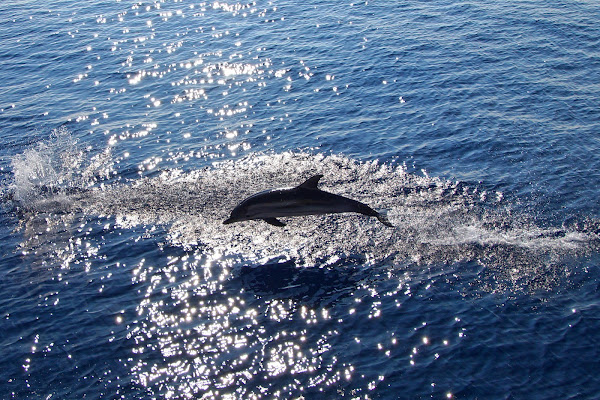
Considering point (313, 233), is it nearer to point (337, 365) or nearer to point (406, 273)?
point (406, 273)

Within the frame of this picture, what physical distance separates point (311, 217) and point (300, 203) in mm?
3867

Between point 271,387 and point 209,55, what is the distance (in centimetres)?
3811

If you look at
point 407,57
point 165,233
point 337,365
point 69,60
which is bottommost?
point 337,365

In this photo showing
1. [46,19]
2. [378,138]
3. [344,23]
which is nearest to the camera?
[378,138]

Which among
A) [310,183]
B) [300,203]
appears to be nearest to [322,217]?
[300,203]

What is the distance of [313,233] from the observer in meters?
30.1

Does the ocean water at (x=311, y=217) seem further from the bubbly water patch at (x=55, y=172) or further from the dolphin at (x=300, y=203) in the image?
the dolphin at (x=300, y=203)

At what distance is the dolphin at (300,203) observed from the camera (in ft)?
91.0

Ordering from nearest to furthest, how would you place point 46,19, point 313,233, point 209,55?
1. point 313,233
2. point 209,55
3. point 46,19

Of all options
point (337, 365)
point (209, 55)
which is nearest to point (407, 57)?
point (209, 55)

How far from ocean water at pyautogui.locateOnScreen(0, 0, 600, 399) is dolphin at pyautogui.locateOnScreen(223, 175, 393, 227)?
1.83 metres

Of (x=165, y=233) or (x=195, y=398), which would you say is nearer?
(x=195, y=398)

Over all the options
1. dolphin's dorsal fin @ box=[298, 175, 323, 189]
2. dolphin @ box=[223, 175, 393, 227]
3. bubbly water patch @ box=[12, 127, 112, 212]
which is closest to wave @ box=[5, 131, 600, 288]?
bubbly water patch @ box=[12, 127, 112, 212]

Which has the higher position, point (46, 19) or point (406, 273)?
point (46, 19)
